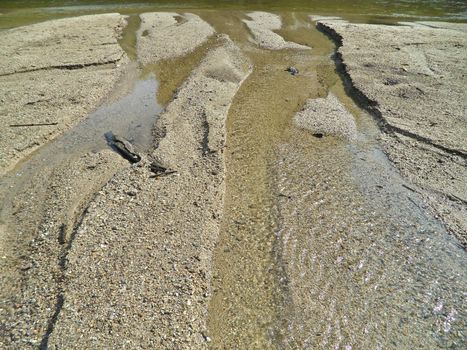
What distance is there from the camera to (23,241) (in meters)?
5.49

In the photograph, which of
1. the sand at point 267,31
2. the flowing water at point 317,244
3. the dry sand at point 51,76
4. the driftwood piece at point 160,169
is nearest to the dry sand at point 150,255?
the driftwood piece at point 160,169

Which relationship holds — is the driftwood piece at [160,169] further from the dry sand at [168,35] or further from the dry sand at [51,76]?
the dry sand at [168,35]

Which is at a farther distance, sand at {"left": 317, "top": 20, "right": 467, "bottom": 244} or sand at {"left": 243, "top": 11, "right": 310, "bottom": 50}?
sand at {"left": 243, "top": 11, "right": 310, "bottom": 50}

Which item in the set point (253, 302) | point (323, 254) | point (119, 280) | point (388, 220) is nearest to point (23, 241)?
point (119, 280)

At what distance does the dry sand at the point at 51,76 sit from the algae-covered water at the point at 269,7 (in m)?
4.43

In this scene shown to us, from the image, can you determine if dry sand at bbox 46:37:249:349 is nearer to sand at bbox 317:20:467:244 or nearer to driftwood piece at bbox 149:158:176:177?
driftwood piece at bbox 149:158:176:177

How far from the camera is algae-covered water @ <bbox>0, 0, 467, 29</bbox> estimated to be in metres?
19.8

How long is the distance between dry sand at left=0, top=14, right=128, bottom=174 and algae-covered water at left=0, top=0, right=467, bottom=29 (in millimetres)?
4427

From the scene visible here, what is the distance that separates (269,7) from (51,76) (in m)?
A: 15.1

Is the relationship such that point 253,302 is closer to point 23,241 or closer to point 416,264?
point 416,264

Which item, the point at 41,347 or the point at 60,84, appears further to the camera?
the point at 60,84

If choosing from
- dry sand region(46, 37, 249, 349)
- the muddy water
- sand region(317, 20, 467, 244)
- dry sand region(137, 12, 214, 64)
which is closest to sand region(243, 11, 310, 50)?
dry sand region(137, 12, 214, 64)

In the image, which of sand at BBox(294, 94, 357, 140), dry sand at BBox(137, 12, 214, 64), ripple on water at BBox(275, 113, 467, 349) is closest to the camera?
ripple on water at BBox(275, 113, 467, 349)

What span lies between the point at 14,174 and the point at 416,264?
7355 millimetres
